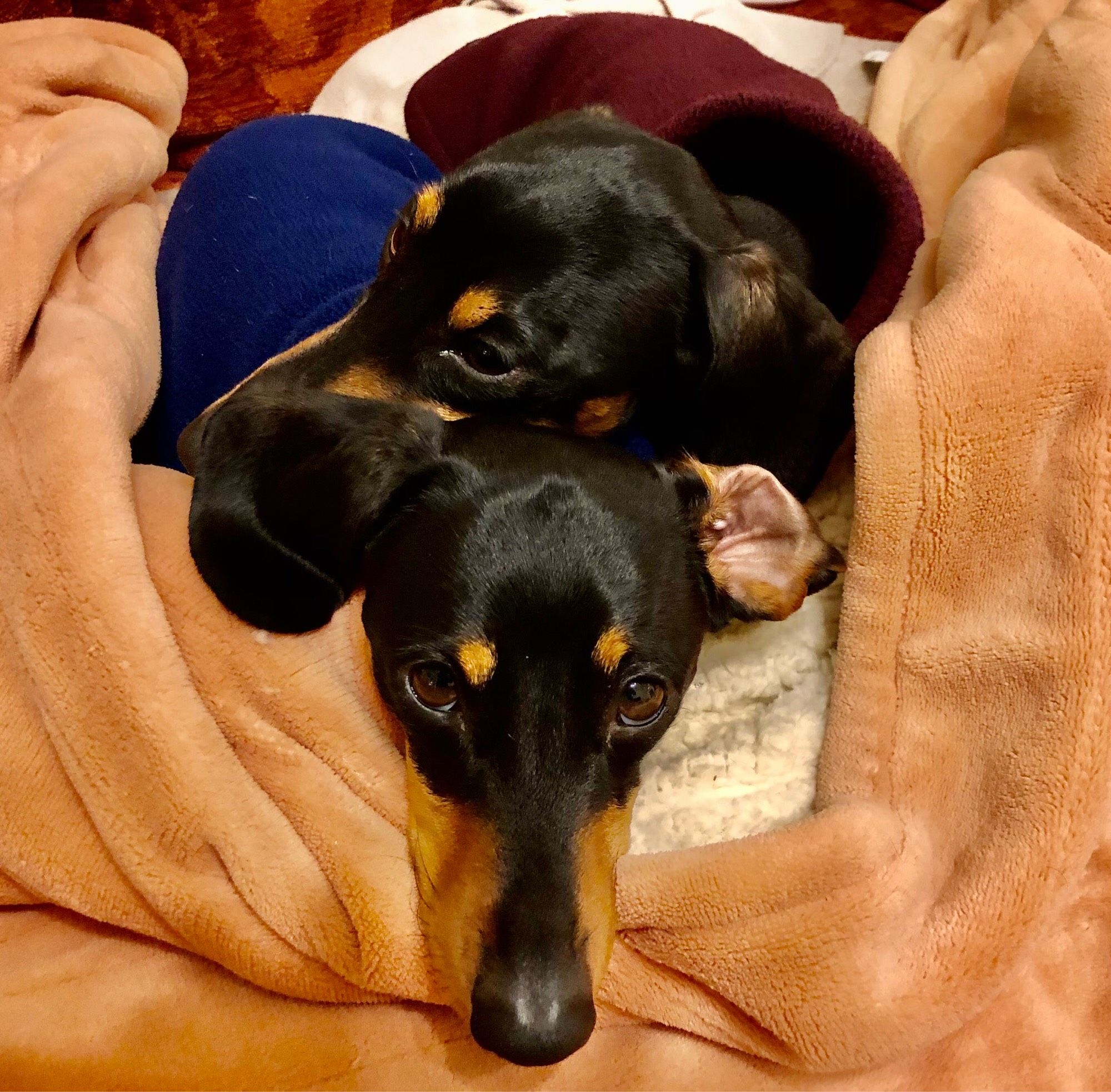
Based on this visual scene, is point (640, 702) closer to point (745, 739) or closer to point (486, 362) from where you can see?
point (745, 739)

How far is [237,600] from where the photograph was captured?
998 mm

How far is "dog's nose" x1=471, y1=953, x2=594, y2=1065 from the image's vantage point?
797mm

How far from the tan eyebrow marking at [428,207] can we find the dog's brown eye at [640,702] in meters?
0.66

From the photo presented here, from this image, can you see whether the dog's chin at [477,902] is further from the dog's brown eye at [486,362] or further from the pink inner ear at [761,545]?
the dog's brown eye at [486,362]

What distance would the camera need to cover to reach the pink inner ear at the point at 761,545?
1.02 meters

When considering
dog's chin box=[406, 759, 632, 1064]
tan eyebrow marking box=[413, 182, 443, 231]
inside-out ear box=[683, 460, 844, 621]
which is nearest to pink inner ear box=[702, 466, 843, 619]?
inside-out ear box=[683, 460, 844, 621]

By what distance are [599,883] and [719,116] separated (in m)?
1.07

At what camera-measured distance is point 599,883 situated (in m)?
0.90

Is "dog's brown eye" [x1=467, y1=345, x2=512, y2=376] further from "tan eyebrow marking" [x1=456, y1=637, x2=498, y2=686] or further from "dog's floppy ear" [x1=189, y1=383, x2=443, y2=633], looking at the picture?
"tan eyebrow marking" [x1=456, y1=637, x2=498, y2=686]

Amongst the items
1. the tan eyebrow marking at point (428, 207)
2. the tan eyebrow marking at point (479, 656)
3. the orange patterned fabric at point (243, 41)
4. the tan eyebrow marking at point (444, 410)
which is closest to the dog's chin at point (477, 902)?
the tan eyebrow marking at point (479, 656)

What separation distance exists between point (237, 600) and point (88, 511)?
0.57 feet

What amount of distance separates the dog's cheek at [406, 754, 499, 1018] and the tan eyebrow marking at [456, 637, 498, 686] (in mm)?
142

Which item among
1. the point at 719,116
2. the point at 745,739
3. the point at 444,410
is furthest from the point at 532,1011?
the point at 719,116

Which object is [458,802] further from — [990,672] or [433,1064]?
[990,672]
